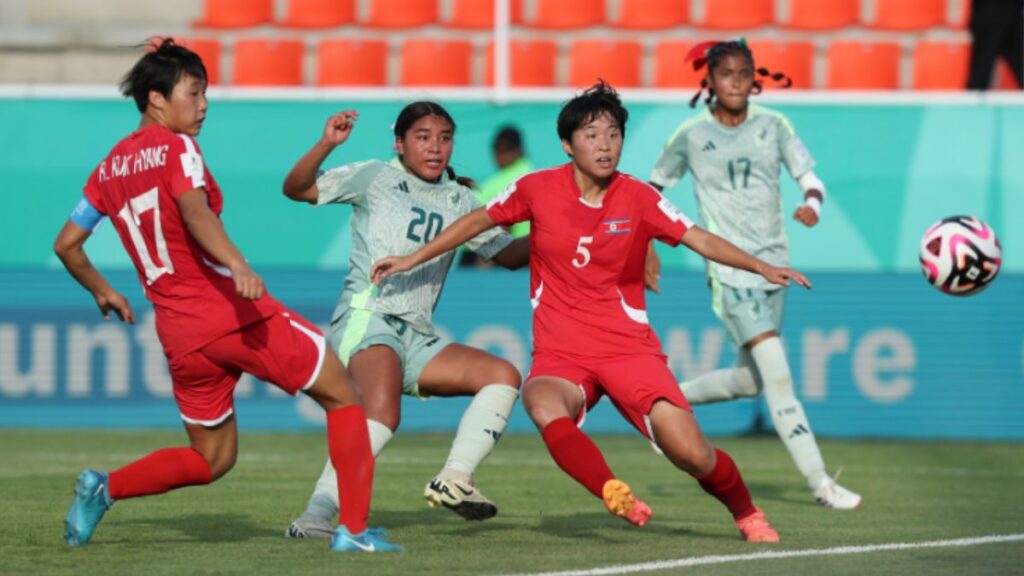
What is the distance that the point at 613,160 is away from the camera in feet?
24.0

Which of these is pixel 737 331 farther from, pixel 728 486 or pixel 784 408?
pixel 728 486

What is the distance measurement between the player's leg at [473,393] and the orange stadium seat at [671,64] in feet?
28.4

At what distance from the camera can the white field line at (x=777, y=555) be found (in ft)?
21.3

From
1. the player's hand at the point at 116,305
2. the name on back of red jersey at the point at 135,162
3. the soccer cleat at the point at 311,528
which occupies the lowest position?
the soccer cleat at the point at 311,528

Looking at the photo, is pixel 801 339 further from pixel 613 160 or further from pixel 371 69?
pixel 613 160

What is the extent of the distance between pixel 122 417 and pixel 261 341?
728 cm

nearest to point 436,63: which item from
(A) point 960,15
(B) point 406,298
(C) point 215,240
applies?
(A) point 960,15

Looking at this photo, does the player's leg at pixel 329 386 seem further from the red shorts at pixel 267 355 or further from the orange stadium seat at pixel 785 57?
the orange stadium seat at pixel 785 57

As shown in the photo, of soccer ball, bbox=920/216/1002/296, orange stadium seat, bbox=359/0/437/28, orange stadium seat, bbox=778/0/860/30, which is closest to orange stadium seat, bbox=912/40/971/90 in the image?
orange stadium seat, bbox=778/0/860/30

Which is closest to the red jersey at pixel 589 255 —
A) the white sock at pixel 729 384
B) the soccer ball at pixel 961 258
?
the soccer ball at pixel 961 258

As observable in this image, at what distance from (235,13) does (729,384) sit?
8186 millimetres

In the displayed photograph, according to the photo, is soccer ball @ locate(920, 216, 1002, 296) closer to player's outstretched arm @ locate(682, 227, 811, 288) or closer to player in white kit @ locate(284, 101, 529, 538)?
player's outstretched arm @ locate(682, 227, 811, 288)

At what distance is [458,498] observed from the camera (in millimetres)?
7367

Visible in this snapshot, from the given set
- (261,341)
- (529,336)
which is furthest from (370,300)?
(529,336)
